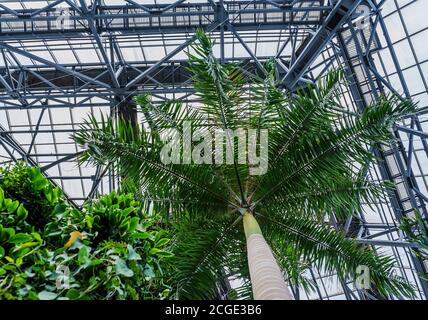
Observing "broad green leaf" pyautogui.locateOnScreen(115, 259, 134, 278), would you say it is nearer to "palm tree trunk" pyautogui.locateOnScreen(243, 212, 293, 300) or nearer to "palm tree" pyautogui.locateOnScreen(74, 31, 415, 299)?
"palm tree trunk" pyautogui.locateOnScreen(243, 212, 293, 300)

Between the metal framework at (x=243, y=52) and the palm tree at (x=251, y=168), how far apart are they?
15.2 ft

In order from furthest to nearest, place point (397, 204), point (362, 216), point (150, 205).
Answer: point (362, 216)
point (397, 204)
point (150, 205)

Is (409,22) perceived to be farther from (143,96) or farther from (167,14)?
(143,96)

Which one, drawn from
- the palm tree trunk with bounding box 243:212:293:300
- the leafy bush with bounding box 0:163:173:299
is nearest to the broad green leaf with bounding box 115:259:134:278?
the leafy bush with bounding box 0:163:173:299

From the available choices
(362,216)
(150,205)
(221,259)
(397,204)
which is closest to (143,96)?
(150,205)

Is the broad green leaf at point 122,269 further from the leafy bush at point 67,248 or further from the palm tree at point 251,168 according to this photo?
the palm tree at point 251,168

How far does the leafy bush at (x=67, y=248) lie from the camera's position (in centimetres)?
188

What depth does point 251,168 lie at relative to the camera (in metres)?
4.52

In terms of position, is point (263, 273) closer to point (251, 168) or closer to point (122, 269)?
point (122, 269)

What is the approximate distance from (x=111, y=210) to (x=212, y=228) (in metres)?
2.12

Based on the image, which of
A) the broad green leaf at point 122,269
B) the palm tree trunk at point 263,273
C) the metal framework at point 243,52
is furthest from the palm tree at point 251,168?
the metal framework at point 243,52

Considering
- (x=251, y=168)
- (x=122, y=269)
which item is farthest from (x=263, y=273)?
(x=251, y=168)

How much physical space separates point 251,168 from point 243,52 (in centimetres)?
1142
